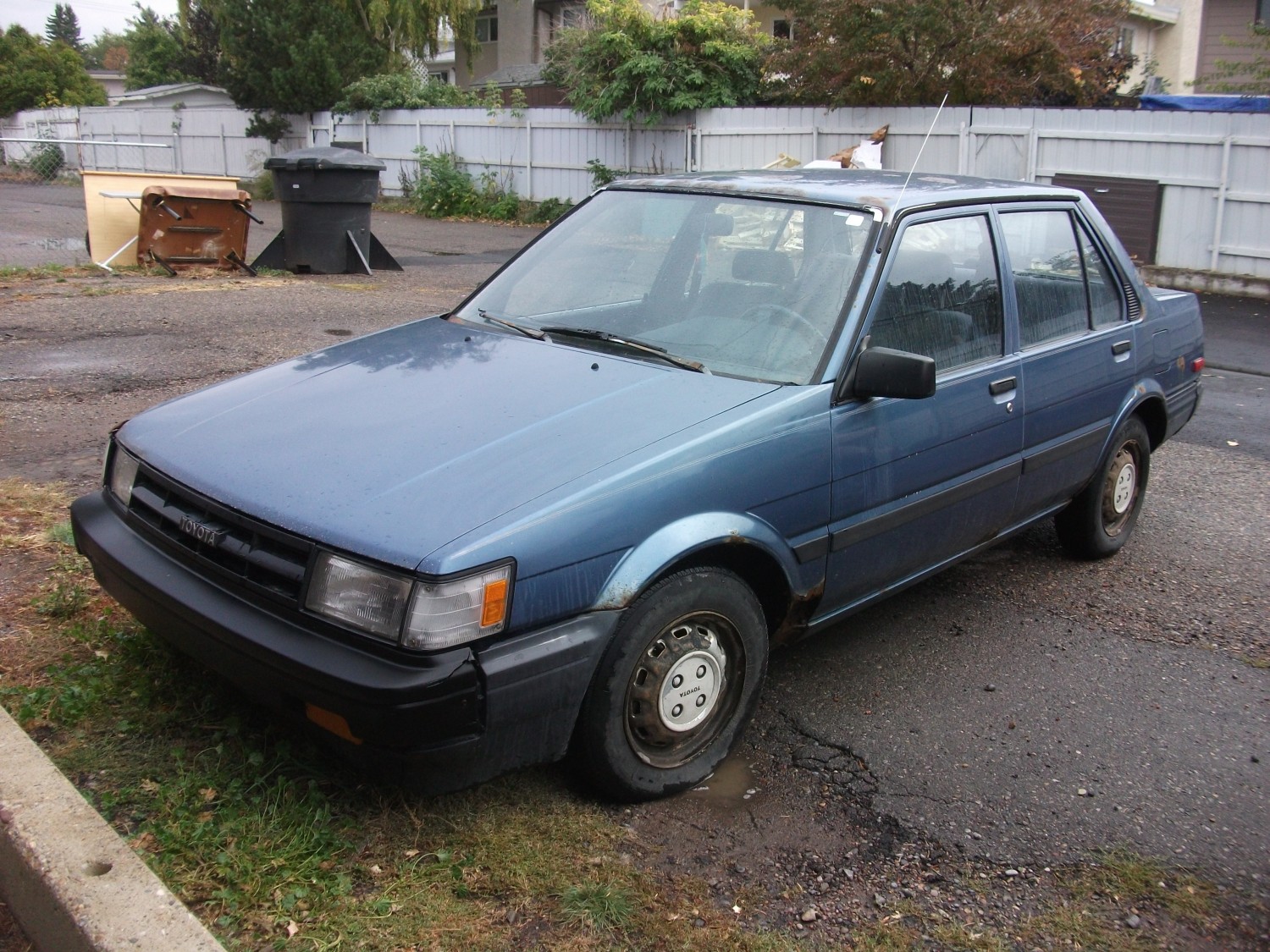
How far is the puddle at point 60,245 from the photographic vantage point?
15.2 m

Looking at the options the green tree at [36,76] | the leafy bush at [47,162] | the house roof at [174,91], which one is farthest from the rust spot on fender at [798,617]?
the green tree at [36,76]

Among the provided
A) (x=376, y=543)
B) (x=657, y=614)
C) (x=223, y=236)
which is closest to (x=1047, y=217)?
(x=657, y=614)

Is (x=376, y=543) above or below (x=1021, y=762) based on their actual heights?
above

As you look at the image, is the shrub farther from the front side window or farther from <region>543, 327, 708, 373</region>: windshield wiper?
<region>543, 327, 708, 373</region>: windshield wiper

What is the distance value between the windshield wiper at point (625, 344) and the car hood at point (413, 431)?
0.08 metres

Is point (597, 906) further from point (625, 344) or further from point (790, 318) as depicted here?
point (790, 318)

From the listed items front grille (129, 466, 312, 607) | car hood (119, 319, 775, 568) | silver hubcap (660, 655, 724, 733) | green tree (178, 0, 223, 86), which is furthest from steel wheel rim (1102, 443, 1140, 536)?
green tree (178, 0, 223, 86)

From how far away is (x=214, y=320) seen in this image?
31.5 ft

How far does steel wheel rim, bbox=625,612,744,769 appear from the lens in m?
3.13

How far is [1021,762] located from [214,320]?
791 centimetres

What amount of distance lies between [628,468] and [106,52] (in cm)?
13217

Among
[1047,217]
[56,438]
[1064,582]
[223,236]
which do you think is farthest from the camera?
[223,236]

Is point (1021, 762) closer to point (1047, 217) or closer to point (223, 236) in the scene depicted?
point (1047, 217)

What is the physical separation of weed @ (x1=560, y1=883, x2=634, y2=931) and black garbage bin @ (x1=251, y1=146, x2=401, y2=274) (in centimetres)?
1063
